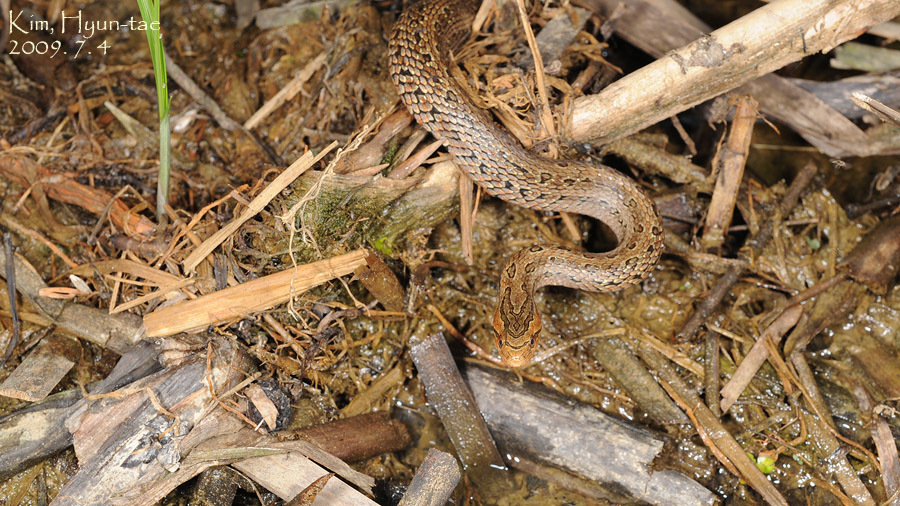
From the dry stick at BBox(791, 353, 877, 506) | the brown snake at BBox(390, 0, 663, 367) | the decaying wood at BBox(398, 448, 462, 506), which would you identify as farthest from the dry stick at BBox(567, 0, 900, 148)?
the decaying wood at BBox(398, 448, 462, 506)

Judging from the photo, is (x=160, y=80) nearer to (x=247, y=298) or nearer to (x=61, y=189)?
(x=247, y=298)

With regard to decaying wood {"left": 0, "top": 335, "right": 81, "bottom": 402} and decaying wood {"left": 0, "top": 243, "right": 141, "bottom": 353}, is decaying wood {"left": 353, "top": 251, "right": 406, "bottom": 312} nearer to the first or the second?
decaying wood {"left": 0, "top": 243, "right": 141, "bottom": 353}

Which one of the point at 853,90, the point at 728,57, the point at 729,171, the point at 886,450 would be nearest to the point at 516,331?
the point at 729,171

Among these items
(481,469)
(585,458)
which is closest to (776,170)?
(585,458)

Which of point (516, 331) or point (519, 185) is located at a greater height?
point (519, 185)

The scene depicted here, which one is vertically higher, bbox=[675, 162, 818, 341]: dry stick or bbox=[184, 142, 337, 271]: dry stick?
bbox=[184, 142, 337, 271]: dry stick

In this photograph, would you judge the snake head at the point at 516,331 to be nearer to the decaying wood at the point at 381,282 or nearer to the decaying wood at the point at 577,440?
the decaying wood at the point at 577,440

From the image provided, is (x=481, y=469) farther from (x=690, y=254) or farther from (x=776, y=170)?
(x=776, y=170)
